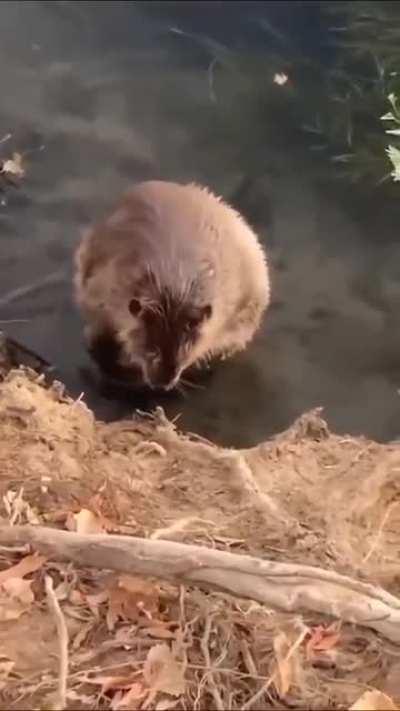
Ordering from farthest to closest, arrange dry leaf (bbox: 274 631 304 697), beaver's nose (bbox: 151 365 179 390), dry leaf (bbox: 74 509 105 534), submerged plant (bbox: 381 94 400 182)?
beaver's nose (bbox: 151 365 179 390)
submerged plant (bbox: 381 94 400 182)
dry leaf (bbox: 74 509 105 534)
dry leaf (bbox: 274 631 304 697)

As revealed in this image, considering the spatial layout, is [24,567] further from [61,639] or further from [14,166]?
[14,166]

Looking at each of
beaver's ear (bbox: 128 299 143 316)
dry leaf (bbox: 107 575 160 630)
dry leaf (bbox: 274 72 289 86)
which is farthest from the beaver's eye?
dry leaf (bbox: 274 72 289 86)

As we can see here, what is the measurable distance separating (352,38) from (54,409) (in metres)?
2.58

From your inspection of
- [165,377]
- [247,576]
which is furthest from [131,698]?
[165,377]

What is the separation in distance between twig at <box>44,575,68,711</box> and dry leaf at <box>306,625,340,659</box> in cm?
57

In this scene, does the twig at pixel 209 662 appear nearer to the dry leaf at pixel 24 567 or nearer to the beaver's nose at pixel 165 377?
the dry leaf at pixel 24 567

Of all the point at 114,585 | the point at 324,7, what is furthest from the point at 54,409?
the point at 324,7

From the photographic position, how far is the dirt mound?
3.06 metres

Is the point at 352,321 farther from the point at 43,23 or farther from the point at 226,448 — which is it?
the point at 43,23

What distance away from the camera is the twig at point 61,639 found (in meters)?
2.92

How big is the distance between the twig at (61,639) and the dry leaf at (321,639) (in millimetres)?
567

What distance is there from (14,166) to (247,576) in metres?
2.48

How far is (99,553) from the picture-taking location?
127 inches

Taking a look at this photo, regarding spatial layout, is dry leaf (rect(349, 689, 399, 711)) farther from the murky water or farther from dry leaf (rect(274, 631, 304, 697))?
the murky water
